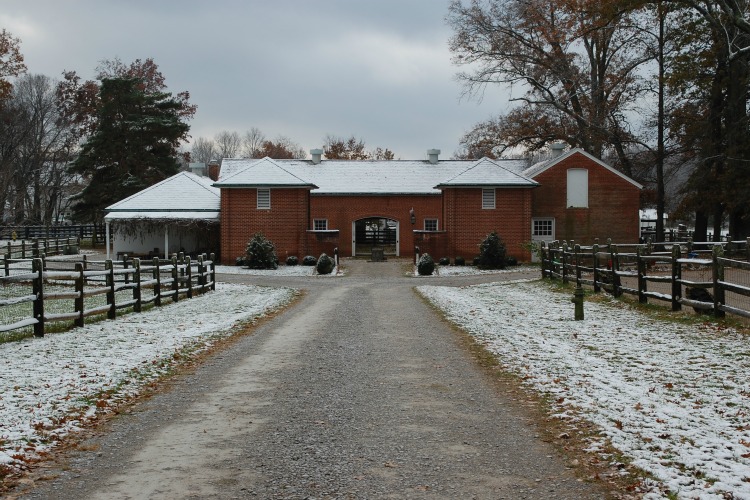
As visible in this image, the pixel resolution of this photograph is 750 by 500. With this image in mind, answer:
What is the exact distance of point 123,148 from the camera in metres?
57.4

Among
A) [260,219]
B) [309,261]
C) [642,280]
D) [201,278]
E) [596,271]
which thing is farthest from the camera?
[260,219]

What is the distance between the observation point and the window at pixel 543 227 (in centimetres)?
4256

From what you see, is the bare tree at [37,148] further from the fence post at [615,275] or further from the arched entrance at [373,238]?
the fence post at [615,275]

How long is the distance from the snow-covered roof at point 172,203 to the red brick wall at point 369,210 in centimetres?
656

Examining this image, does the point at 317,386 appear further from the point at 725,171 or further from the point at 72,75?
the point at 72,75

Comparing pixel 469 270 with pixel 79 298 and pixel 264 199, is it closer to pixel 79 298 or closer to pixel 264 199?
pixel 264 199

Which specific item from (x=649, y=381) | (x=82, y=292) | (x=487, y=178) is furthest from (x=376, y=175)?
(x=649, y=381)

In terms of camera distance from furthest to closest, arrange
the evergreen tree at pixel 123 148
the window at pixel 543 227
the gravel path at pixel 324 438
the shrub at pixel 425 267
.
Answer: the evergreen tree at pixel 123 148, the window at pixel 543 227, the shrub at pixel 425 267, the gravel path at pixel 324 438

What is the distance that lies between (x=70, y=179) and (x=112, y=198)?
848 inches

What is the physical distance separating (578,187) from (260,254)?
1913cm

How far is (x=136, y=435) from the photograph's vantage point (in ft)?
21.5

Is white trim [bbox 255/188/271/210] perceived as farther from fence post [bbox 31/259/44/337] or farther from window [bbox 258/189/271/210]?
fence post [bbox 31/259/44/337]

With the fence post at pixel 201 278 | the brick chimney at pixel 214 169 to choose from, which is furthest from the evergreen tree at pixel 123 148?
the fence post at pixel 201 278

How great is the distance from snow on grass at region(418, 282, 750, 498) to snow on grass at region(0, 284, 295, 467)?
4848 millimetres
